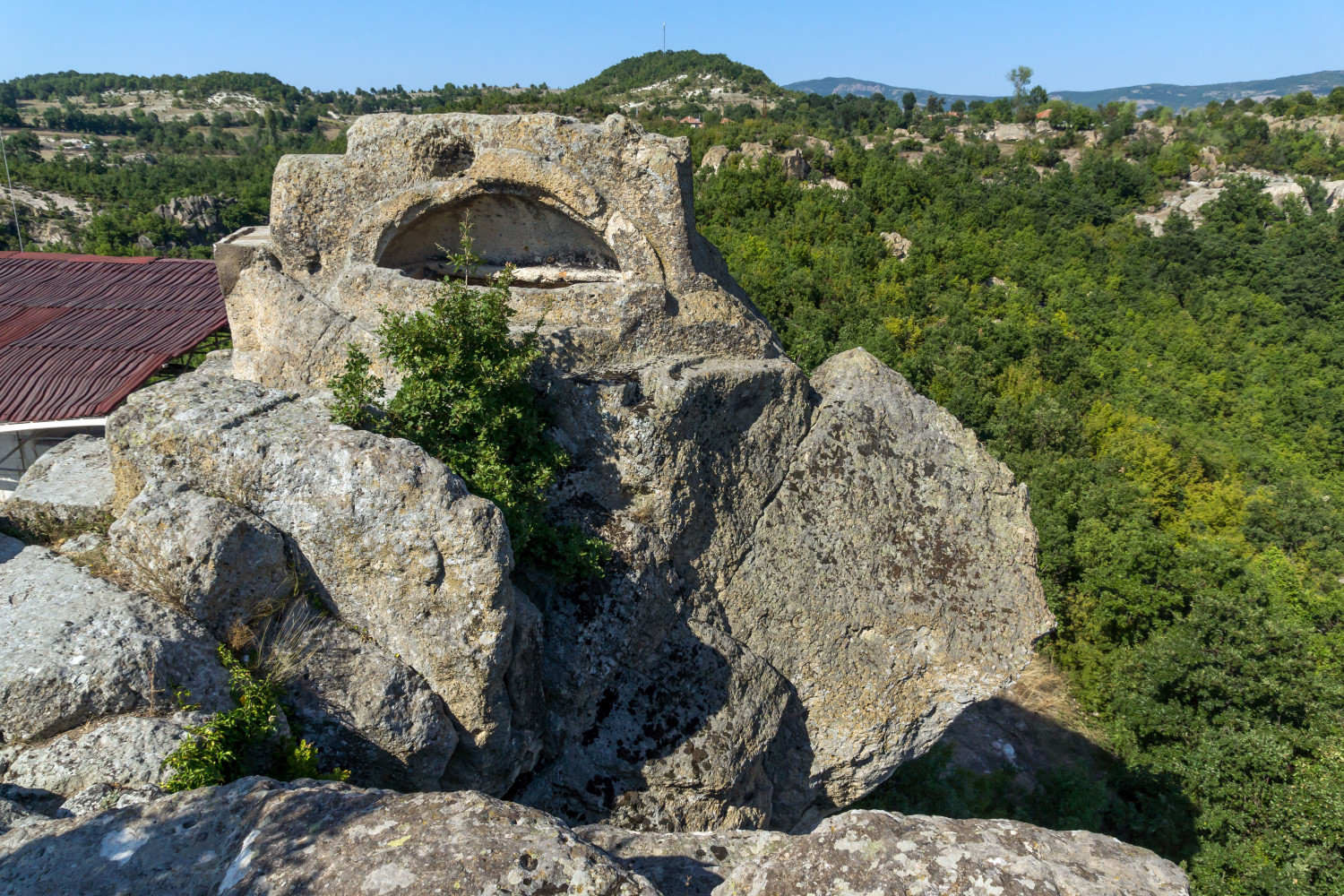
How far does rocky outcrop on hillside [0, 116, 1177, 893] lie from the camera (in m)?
4.51

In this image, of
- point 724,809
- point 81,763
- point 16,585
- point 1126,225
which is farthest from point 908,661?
point 1126,225

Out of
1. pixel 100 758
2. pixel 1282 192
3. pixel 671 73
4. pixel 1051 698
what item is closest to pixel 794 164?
pixel 1051 698

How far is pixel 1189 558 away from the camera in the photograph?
2014 cm

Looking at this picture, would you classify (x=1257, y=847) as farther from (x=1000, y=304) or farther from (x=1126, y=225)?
(x=1126, y=225)

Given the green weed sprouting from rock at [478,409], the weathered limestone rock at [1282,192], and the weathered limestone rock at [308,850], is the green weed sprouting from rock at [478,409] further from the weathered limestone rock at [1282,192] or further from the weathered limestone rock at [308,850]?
the weathered limestone rock at [1282,192]

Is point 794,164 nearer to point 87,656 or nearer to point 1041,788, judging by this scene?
point 1041,788

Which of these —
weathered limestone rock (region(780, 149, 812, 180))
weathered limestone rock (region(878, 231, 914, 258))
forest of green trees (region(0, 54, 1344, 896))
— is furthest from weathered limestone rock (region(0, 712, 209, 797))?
weathered limestone rock (region(780, 149, 812, 180))

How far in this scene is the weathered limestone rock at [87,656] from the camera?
194 inches

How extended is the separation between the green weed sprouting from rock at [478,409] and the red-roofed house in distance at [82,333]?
9.06 meters

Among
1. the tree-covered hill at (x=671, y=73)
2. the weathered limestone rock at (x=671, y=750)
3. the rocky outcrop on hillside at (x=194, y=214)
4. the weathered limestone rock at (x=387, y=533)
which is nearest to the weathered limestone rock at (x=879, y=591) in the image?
the weathered limestone rock at (x=671, y=750)

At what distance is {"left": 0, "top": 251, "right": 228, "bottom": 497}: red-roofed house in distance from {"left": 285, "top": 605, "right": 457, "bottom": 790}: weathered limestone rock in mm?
10053

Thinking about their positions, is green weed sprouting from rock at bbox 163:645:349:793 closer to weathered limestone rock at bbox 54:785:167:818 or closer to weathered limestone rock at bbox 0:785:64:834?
weathered limestone rock at bbox 54:785:167:818

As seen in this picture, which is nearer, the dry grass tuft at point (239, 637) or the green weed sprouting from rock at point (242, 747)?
the green weed sprouting from rock at point (242, 747)

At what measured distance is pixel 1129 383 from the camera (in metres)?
36.2
